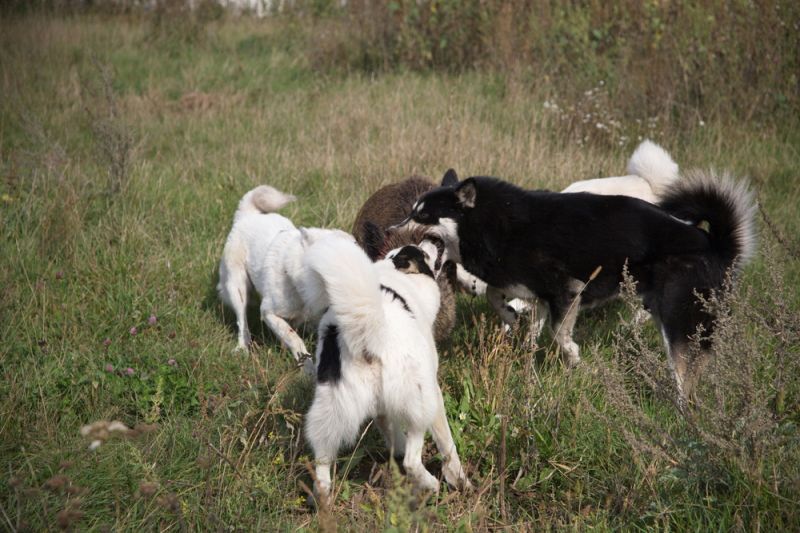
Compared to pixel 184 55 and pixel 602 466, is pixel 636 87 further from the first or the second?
pixel 184 55

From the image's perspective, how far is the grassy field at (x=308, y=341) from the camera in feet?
9.84

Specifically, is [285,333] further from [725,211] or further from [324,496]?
[725,211]

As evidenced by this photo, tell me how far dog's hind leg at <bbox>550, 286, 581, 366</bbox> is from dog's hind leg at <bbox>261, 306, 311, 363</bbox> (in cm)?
159

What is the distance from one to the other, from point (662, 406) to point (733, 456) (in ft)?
3.54

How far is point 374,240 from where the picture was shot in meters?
4.74

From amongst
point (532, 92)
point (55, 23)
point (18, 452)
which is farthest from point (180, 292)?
point (55, 23)

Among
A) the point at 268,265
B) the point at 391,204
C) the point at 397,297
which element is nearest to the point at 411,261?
the point at 397,297

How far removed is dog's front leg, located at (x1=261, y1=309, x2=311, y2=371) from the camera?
4.64 meters

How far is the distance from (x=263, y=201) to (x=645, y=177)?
2.98m

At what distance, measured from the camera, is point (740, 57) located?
8891 millimetres

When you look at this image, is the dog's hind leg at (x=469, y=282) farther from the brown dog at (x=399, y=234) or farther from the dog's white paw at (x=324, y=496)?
the dog's white paw at (x=324, y=496)

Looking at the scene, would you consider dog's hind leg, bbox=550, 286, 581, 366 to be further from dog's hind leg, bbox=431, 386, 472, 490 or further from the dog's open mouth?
dog's hind leg, bbox=431, 386, 472, 490

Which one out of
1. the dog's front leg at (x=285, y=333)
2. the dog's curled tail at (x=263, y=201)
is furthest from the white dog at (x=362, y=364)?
the dog's curled tail at (x=263, y=201)

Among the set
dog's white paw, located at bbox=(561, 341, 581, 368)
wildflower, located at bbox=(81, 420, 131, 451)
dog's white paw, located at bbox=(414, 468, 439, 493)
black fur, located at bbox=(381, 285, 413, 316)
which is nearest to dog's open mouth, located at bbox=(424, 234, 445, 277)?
dog's white paw, located at bbox=(561, 341, 581, 368)
